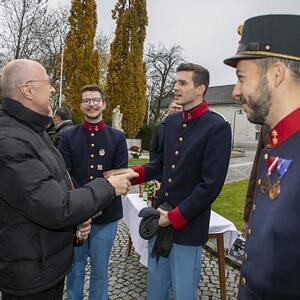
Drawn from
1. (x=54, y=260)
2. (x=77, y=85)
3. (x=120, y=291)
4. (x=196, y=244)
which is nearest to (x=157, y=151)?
(x=196, y=244)

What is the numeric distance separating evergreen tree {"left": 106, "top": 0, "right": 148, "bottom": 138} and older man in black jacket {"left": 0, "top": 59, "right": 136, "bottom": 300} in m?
27.1

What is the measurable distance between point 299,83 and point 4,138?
1.53 m

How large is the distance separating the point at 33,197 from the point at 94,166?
5.27 feet

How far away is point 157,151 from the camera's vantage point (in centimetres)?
335

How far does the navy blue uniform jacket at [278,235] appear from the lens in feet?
4.41

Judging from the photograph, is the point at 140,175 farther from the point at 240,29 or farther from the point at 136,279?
the point at 136,279

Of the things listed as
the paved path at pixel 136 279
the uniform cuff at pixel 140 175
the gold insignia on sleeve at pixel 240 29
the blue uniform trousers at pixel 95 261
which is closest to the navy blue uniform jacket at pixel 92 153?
the blue uniform trousers at pixel 95 261

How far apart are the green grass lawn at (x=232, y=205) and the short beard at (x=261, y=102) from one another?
513 centimetres

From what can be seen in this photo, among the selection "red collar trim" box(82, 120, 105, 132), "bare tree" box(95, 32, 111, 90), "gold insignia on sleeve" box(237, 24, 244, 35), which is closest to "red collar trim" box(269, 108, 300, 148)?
"gold insignia on sleeve" box(237, 24, 244, 35)

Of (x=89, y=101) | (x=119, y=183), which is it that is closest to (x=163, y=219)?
(x=119, y=183)

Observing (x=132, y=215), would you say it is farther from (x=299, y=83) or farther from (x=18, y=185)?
(x=299, y=83)

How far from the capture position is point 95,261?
11.1 ft

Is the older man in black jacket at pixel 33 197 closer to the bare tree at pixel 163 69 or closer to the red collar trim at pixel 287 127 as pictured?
the red collar trim at pixel 287 127

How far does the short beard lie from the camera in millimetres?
1548
